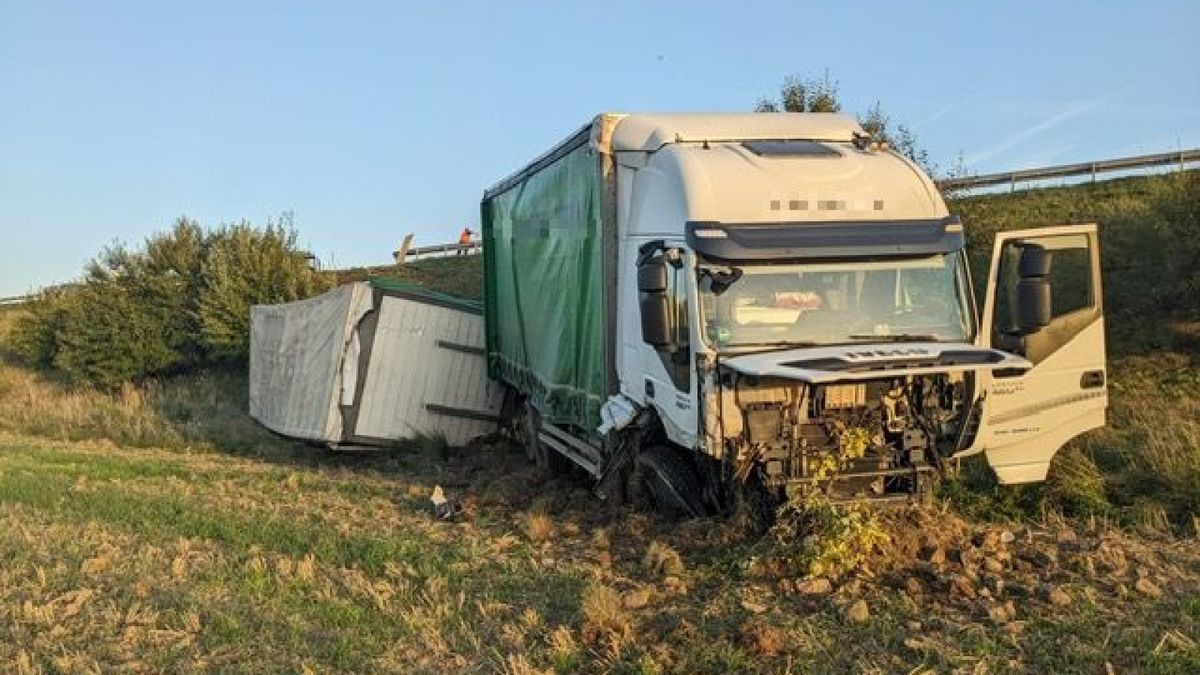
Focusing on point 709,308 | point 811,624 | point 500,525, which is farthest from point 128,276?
point 811,624

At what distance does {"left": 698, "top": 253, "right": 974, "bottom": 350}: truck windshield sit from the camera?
7617 mm

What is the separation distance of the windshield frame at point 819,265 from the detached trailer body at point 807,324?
14 mm

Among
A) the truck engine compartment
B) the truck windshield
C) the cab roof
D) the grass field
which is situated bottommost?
the grass field

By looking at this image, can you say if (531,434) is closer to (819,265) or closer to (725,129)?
(725,129)

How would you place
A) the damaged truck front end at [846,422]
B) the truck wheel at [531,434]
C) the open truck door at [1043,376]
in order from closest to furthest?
the damaged truck front end at [846,422] → the open truck door at [1043,376] → the truck wheel at [531,434]

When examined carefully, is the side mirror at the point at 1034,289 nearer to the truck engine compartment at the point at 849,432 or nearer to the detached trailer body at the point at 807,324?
the detached trailer body at the point at 807,324

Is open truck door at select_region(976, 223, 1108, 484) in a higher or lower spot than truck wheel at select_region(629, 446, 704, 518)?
higher

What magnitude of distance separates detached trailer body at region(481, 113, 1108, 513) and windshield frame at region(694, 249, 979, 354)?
0.01 meters

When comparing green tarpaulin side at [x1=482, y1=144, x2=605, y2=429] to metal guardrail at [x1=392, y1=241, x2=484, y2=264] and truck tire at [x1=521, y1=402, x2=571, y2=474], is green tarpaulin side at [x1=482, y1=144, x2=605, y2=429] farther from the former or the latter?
metal guardrail at [x1=392, y1=241, x2=484, y2=264]

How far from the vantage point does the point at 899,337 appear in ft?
25.3

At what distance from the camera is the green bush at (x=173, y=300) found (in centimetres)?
2566

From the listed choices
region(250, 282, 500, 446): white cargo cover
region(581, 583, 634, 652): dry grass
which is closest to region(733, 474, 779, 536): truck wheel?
region(581, 583, 634, 652): dry grass

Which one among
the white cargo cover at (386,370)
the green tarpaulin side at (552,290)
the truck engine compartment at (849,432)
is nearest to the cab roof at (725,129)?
the green tarpaulin side at (552,290)

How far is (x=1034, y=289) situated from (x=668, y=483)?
2.98 metres
